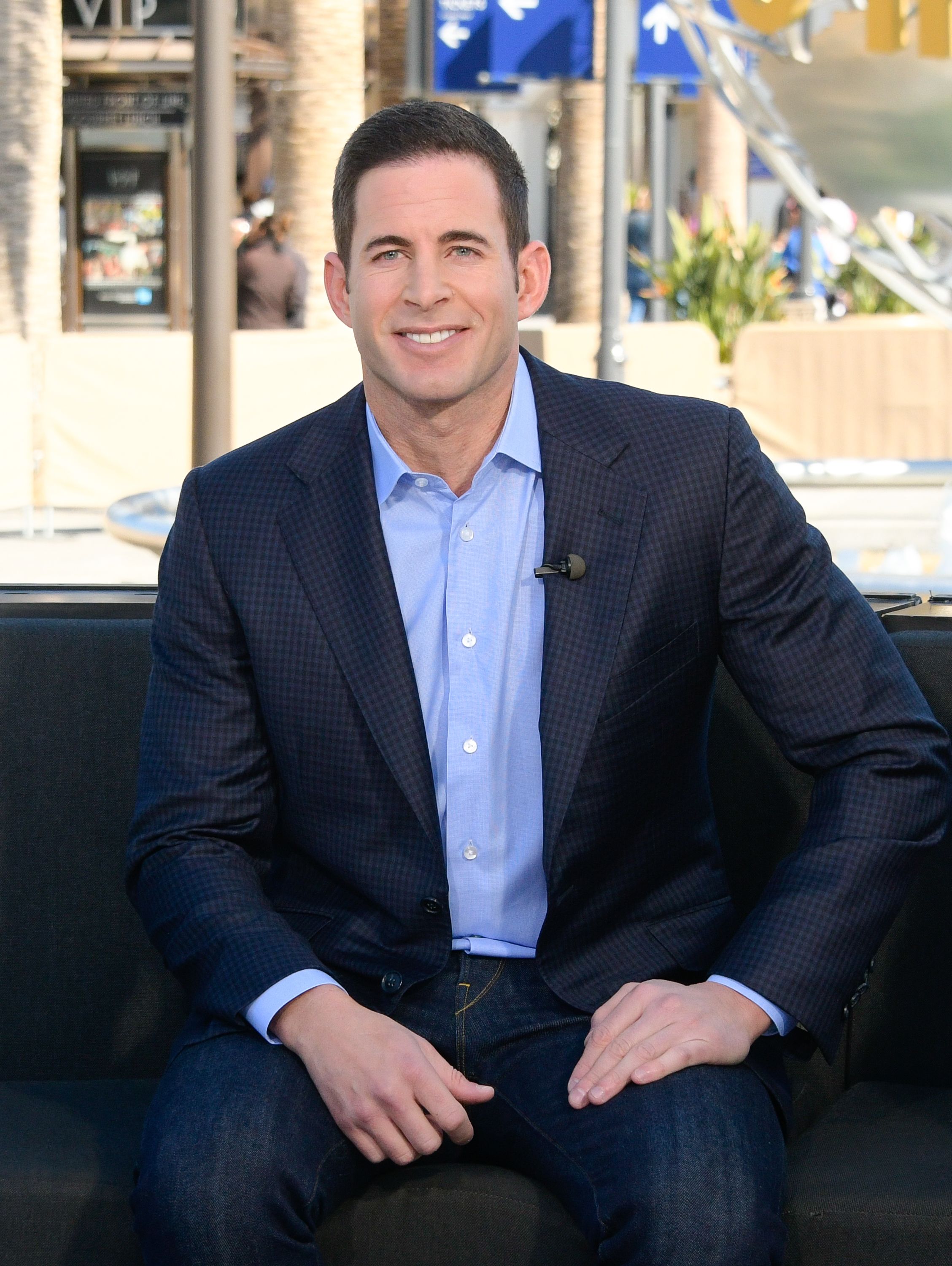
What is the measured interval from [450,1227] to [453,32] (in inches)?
515

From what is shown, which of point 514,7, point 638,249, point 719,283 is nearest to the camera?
point 514,7

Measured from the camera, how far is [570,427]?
104 inches

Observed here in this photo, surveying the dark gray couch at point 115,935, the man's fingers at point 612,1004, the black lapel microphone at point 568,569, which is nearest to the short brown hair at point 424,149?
the black lapel microphone at point 568,569

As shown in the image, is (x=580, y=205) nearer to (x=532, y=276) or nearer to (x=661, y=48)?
(x=661, y=48)

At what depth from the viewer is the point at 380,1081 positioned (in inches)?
87.2

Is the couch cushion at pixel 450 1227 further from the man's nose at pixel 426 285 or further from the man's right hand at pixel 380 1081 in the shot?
the man's nose at pixel 426 285

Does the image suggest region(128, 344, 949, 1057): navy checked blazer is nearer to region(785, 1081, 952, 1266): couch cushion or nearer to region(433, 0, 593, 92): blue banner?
region(785, 1081, 952, 1266): couch cushion

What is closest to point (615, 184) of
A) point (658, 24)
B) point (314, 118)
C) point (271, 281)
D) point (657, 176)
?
point (271, 281)

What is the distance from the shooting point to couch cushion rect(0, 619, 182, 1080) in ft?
9.80

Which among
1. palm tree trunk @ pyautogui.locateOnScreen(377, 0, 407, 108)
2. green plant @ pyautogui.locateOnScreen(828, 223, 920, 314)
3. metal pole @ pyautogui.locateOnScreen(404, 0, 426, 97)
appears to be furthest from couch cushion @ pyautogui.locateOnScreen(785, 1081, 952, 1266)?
palm tree trunk @ pyautogui.locateOnScreen(377, 0, 407, 108)

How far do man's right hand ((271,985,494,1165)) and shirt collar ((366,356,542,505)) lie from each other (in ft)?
2.63

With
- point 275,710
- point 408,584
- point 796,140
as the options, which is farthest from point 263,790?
point 796,140

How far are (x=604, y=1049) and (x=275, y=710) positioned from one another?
694mm

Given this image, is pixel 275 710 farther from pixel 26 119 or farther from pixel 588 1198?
pixel 26 119
